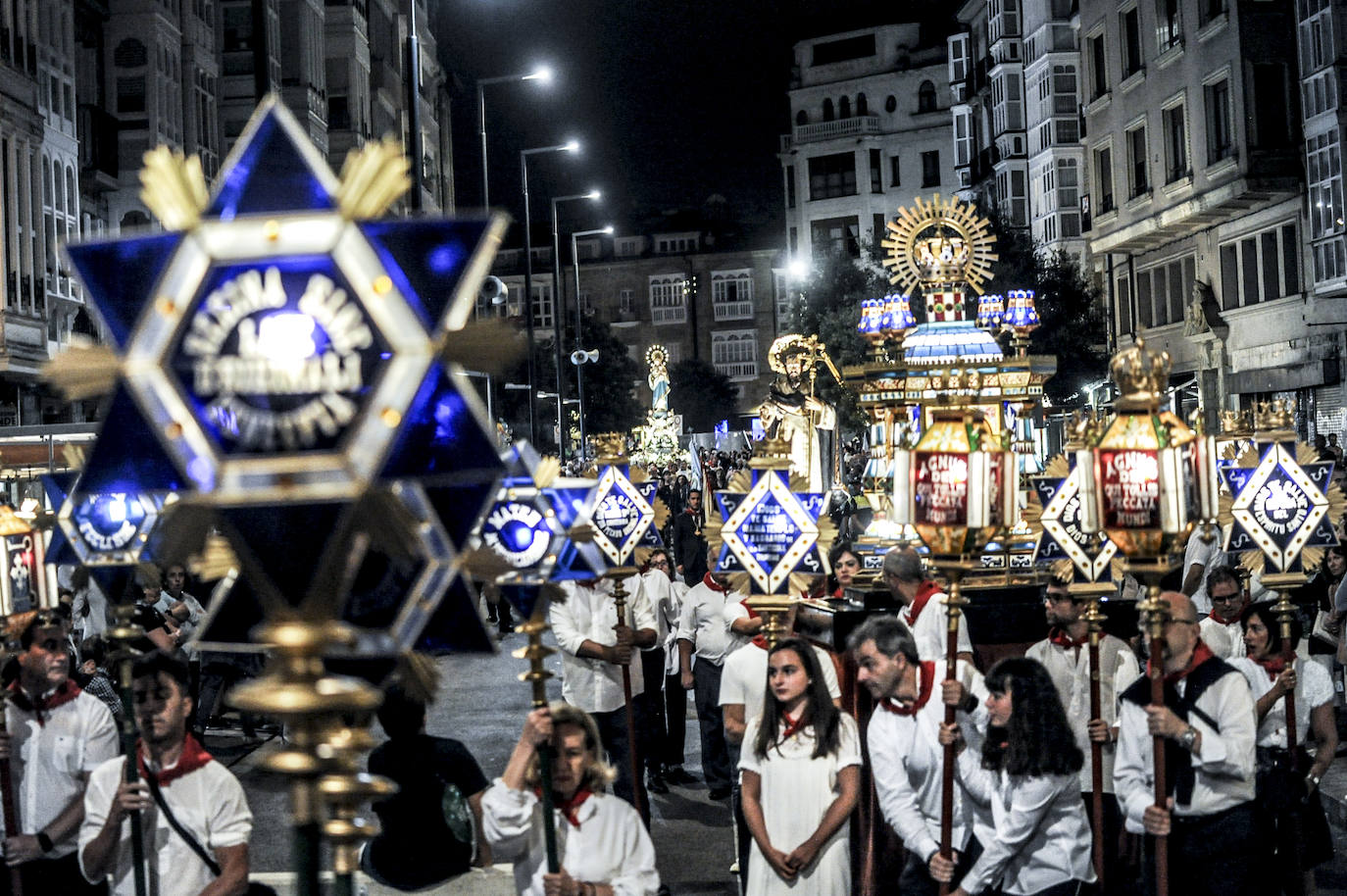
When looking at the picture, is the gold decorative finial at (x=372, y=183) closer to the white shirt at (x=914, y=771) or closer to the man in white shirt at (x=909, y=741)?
the man in white shirt at (x=909, y=741)

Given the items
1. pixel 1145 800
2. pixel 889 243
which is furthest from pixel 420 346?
pixel 889 243

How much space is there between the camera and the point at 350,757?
11.5 ft

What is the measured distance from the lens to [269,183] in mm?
3559

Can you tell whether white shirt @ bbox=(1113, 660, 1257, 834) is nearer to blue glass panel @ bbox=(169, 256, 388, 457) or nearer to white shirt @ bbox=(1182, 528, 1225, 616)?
blue glass panel @ bbox=(169, 256, 388, 457)

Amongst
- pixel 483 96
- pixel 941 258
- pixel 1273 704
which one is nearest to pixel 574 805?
pixel 1273 704

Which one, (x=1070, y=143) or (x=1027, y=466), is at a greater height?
(x=1070, y=143)

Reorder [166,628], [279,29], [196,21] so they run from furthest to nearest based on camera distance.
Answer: [279,29] → [196,21] → [166,628]

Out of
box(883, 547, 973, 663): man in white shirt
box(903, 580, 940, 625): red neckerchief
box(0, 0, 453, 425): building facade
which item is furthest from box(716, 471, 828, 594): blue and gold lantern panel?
box(0, 0, 453, 425): building facade

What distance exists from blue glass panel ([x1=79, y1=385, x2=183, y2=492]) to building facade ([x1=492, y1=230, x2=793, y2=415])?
3979 inches

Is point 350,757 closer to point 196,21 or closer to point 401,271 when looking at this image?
point 401,271

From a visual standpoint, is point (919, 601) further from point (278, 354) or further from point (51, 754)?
point (278, 354)

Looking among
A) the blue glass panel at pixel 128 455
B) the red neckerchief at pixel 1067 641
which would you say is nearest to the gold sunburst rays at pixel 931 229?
the red neckerchief at pixel 1067 641

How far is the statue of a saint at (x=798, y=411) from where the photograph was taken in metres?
18.0

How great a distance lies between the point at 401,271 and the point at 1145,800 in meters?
5.48
